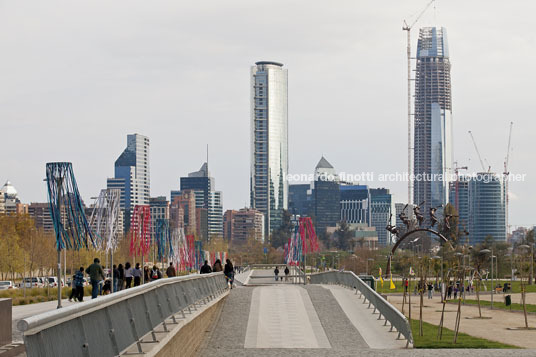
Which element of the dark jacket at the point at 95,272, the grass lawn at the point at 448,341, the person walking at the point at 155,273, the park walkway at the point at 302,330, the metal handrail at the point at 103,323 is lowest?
the grass lawn at the point at 448,341

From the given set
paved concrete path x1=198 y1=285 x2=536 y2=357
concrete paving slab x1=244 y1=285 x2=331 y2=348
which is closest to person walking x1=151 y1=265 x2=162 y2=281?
concrete paving slab x1=244 y1=285 x2=331 y2=348

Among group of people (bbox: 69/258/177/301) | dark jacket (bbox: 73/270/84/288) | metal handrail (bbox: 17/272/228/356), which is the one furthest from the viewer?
dark jacket (bbox: 73/270/84/288)

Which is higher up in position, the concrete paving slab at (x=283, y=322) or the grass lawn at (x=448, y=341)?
the concrete paving slab at (x=283, y=322)

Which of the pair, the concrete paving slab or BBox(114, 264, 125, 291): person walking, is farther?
BBox(114, 264, 125, 291): person walking

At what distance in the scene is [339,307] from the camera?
32562mm

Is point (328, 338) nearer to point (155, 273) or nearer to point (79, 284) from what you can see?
point (79, 284)

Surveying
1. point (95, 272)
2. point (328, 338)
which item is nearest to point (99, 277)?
point (95, 272)

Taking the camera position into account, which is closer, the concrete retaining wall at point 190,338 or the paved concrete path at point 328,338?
the concrete retaining wall at point 190,338

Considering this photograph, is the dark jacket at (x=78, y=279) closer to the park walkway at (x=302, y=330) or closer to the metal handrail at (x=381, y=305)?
the park walkway at (x=302, y=330)

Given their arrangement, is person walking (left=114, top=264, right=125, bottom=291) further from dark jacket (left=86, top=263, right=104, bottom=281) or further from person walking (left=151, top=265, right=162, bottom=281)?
dark jacket (left=86, top=263, right=104, bottom=281)

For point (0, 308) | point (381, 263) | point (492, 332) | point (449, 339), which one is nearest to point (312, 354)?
point (0, 308)

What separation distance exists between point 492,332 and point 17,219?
8499 cm

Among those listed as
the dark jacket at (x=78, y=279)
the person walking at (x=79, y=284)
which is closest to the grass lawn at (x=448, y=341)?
Result: the person walking at (x=79, y=284)

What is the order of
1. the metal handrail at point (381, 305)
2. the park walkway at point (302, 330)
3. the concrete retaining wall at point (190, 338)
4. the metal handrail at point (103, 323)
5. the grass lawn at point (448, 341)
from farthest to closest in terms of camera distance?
the grass lawn at point (448, 341)
the metal handrail at point (381, 305)
the park walkway at point (302, 330)
the concrete retaining wall at point (190, 338)
the metal handrail at point (103, 323)
